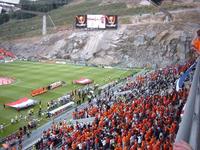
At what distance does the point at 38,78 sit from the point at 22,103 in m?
14.2

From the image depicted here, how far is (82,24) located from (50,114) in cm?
3718

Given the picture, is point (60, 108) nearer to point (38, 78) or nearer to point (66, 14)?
point (38, 78)

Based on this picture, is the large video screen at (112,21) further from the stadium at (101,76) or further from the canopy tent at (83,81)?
the canopy tent at (83,81)

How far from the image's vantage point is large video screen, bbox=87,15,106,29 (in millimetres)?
67000

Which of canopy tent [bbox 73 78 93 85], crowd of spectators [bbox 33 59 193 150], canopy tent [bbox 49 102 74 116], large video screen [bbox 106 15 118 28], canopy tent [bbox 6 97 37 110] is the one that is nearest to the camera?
crowd of spectators [bbox 33 59 193 150]

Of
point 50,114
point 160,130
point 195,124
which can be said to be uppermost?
point 195,124

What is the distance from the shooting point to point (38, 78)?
5019 centimetres

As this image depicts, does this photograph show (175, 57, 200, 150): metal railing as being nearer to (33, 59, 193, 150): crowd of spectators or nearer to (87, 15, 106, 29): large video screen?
(33, 59, 193, 150): crowd of spectators

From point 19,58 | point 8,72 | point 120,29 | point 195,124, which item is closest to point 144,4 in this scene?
point 120,29

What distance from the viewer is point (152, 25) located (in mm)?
66625

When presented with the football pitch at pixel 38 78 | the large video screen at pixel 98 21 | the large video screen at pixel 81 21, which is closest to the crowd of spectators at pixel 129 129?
the football pitch at pixel 38 78

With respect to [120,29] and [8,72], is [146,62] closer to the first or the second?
[120,29]

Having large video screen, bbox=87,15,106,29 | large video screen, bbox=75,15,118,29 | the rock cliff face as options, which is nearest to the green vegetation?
the rock cliff face

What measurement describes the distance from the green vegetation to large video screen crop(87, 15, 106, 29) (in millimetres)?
11648
